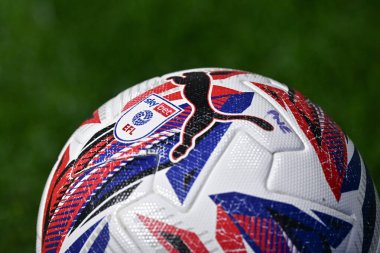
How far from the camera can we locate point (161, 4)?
4.96 meters

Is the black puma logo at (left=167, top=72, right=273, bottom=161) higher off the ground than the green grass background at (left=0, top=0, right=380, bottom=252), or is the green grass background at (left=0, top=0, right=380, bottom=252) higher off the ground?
the black puma logo at (left=167, top=72, right=273, bottom=161)

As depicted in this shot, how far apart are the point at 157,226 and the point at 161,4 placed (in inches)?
117

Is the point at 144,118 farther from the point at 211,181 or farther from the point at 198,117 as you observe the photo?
the point at 211,181

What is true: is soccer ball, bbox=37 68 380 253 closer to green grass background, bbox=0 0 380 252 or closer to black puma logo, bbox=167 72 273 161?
black puma logo, bbox=167 72 273 161

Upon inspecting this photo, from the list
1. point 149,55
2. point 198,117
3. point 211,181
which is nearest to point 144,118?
point 198,117

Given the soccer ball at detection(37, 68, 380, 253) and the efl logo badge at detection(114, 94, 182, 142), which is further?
the efl logo badge at detection(114, 94, 182, 142)

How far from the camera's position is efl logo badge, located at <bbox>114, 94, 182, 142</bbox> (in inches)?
93.0

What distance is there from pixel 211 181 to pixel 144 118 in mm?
346

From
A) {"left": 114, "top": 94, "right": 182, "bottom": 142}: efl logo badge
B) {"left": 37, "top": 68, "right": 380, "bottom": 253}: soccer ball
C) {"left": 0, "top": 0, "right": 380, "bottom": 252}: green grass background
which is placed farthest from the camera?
{"left": 0, "top": 0, "right": 380, "bottom": 252}: green grass background

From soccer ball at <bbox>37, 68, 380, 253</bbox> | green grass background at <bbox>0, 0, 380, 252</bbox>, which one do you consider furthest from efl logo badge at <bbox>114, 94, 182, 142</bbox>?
green grass background at <bbox>0, 0, 380, 252</bbox>

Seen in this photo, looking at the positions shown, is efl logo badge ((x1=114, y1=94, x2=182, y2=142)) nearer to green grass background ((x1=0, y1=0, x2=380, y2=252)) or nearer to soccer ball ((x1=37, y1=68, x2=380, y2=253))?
soccer ball ((x1=37, y1=68, x2=380, y2=253))

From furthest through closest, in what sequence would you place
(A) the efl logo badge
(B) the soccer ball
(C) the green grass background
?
(C) the green grass background
(A) the efl logo badge
(B) the soccer ball

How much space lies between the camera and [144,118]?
242 centimetres

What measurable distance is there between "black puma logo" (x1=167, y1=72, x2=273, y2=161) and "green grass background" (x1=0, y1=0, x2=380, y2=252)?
174 cm
